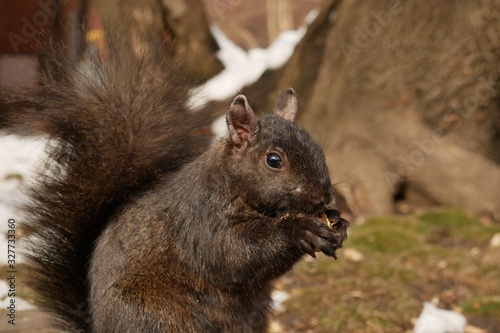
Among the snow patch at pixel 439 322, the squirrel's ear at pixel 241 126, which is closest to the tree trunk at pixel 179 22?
the snow patch at pixel 439 322

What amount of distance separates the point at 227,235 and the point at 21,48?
4469mm

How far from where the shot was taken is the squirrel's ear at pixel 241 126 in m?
2.67

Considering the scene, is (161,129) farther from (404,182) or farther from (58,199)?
(404,182)

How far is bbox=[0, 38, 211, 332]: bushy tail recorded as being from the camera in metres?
2.81

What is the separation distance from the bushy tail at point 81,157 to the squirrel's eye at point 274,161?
522 millimetres

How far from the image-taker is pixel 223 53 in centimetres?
776

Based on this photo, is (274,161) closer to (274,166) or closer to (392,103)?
(274,166)

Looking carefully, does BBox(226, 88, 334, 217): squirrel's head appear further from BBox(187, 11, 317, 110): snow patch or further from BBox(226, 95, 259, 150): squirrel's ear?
BBox(187, 11, 317, 110): snow patch

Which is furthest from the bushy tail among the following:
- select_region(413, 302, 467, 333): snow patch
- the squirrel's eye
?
select_region(413, 302, 467, 333): snow patch

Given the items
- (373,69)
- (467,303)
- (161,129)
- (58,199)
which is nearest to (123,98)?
(161,129)

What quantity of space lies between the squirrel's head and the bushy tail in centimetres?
39

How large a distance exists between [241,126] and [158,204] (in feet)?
1.47

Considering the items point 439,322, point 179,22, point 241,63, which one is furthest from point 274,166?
point 241,63

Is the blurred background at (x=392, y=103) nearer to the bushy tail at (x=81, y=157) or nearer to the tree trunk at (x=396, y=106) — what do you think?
the tree trunk at (x=396, y=106)
